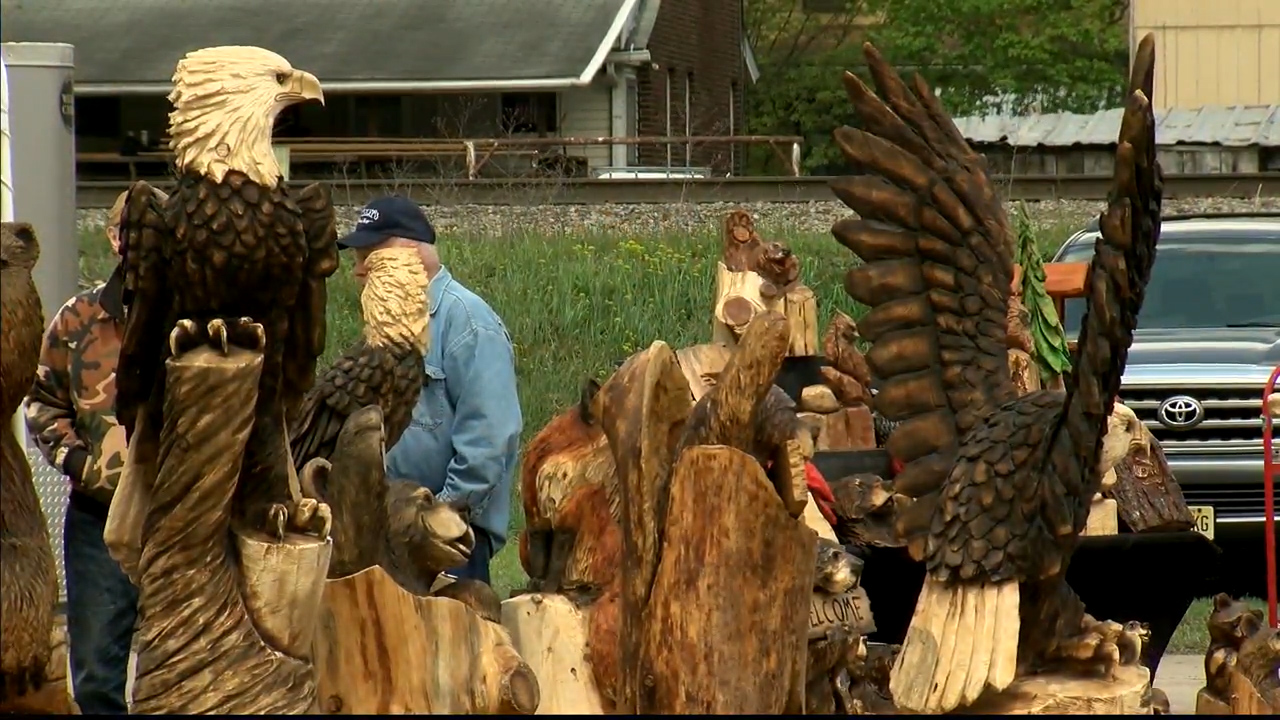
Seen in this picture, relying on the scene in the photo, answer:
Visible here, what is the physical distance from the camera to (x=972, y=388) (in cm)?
390

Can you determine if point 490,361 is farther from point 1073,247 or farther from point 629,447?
point 1073,247

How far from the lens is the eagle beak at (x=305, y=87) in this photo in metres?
3.05

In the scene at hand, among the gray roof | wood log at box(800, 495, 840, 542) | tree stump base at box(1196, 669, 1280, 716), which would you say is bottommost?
tree stump base at box(1196, 669, 1280, 716)

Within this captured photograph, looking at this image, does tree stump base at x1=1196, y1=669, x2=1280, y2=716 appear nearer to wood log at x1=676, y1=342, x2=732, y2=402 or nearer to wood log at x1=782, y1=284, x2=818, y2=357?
wood log at x1=676, y1=342, x2=732, y2=402

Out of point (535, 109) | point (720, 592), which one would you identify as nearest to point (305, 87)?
point (720, 592)

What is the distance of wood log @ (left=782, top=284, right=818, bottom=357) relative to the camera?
641 cm

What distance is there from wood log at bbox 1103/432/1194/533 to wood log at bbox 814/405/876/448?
1.09 meters

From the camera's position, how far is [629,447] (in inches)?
132

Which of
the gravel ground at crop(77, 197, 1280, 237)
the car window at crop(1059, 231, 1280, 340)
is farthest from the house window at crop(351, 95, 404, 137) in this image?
the car window at crop(1059, 231, 1280, 340)

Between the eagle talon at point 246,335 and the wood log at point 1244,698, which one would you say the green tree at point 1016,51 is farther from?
the eagle talon at point 246,335

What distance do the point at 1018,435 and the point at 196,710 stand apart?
1.65m

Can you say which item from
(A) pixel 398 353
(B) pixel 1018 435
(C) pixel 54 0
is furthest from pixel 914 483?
(C) pixel 54 0

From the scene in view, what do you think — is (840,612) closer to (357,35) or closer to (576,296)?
(576,296)

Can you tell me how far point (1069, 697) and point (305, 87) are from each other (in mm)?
1850
